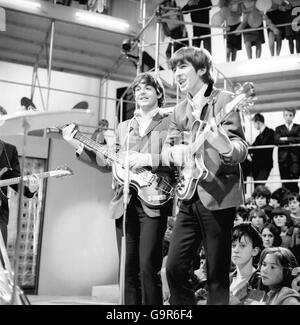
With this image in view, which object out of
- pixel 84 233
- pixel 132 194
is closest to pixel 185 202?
pixel 132 194

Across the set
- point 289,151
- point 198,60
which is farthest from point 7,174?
point 289,151

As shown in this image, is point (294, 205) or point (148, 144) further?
point (294, 205)

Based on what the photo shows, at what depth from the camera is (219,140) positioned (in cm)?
194

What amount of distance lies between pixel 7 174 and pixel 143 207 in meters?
1.64

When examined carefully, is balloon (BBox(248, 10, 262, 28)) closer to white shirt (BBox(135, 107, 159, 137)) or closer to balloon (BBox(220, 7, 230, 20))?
balloon (BBox(220, 7, 230, 20))

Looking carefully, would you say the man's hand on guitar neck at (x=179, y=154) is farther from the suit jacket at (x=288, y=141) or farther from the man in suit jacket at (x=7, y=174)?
the suit jacket at (x=288, y=141)

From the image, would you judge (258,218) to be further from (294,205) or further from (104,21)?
(104,21)

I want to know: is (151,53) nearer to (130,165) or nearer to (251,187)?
(251,187)

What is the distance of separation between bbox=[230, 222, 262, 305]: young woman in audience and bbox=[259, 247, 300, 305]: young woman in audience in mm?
169

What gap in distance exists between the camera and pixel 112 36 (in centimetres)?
782

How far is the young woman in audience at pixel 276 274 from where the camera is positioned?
3016 mm

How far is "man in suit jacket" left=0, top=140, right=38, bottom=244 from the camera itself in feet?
11.5
